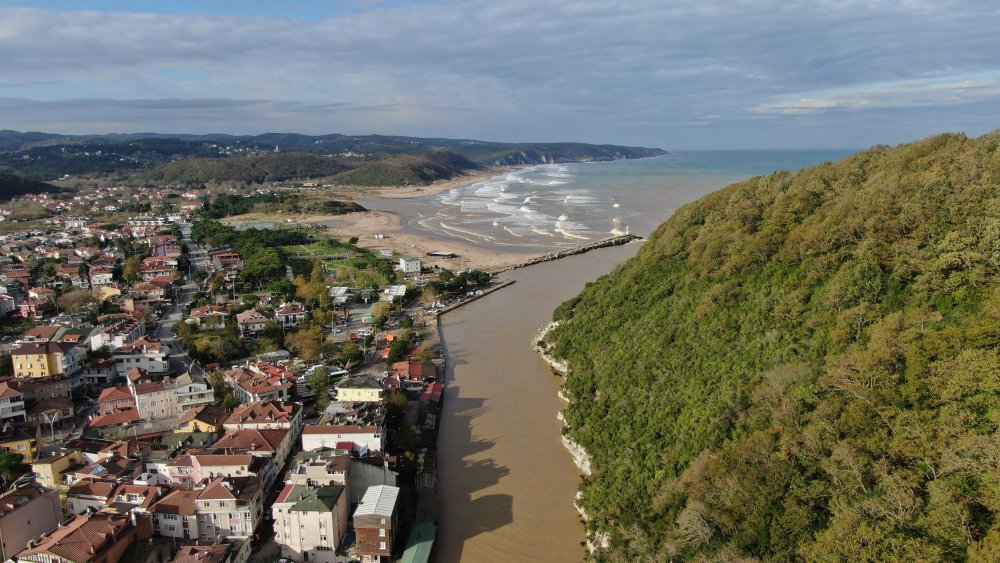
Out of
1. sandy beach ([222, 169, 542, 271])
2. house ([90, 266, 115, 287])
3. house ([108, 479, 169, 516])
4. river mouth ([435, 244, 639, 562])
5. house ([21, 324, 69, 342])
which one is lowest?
river mouth ([435, 244, 639, 562])

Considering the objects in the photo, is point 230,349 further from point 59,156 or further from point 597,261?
point 59,156

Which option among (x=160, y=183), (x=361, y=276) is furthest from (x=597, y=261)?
(x=160, y=183)

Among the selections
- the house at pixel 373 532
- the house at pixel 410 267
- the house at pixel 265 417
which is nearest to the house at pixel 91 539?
the house at pixel 265 417

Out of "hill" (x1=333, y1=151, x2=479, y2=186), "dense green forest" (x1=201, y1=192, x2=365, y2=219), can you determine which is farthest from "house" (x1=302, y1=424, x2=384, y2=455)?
"hill" (x1=333, y1=151, x2=479, y2=186)

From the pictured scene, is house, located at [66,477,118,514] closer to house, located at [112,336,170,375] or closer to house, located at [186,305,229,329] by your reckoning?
house, located at [112,336,170,375]

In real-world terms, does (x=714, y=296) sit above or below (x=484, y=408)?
above

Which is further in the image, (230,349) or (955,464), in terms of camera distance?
(230,349)
